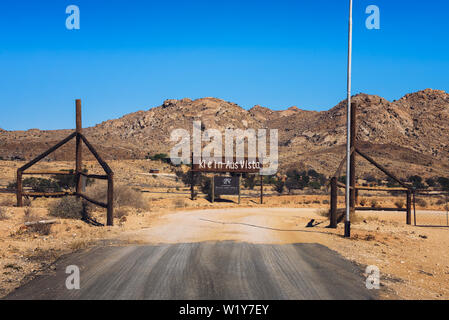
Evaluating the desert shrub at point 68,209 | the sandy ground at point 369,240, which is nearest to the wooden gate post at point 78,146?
the desert shrub at point 68,209

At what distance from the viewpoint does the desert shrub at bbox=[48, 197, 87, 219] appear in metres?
18.9

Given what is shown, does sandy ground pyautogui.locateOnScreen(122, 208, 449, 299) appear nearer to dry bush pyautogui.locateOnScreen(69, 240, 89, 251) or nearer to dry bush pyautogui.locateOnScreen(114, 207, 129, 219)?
dry bush pyautogui.locateOnScreen(114, 207, 129, 219)

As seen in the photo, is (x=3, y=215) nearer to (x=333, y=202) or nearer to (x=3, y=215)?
(x=3, y=215)

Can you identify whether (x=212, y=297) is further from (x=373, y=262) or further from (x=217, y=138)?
(x=217, y=138)

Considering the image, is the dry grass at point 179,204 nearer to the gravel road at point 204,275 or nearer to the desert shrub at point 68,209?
the desert shrub at point 68,209

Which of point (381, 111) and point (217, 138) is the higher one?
point (381, 111)

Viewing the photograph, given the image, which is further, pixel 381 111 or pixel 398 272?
pixel 381 111

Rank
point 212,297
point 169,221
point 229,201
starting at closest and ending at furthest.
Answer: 1. point 212,297
2. point 169,221
3. point 229,201

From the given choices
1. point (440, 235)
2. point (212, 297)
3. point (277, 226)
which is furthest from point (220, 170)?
point (212, 297)

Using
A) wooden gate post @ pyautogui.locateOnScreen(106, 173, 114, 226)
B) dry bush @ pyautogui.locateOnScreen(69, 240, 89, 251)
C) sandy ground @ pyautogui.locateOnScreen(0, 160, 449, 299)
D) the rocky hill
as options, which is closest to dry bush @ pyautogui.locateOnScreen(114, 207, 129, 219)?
sandy ground @ pyautogui.locateOnScreen(0, 160, 449, 299)

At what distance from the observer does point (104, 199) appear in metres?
23.9

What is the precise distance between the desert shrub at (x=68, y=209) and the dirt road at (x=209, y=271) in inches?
188

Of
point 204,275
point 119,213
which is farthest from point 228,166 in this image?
point 204,275

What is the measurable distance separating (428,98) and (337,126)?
120ft
